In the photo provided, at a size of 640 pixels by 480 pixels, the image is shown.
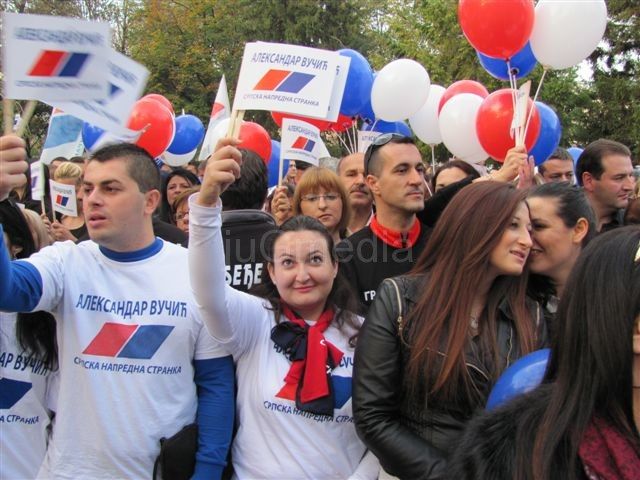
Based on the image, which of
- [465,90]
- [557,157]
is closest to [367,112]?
[465,90]

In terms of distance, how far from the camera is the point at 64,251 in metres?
2.46

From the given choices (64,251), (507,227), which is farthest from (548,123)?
(64,251)

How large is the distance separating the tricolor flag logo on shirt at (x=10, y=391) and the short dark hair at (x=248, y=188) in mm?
1474

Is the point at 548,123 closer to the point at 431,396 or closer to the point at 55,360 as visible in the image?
the point at 431,396

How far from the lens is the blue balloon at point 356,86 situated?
6996 millimetres

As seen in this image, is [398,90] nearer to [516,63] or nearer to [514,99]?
[516,63]

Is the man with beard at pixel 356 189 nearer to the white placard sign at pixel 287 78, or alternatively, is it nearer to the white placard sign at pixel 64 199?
the white placard sign at pixel 287 78

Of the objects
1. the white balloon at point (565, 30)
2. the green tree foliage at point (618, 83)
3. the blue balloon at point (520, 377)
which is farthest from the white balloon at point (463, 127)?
the green tree foliage at point (618, 83)

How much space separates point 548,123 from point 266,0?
85.6 ft

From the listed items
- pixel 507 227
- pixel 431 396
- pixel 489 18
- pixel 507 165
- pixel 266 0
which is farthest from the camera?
pixel 266 0

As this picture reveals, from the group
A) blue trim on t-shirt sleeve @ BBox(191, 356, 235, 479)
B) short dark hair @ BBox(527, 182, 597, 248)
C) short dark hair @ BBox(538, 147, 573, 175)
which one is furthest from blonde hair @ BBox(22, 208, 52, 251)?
short dark hair @ BBox(538, 147, 573, 175)

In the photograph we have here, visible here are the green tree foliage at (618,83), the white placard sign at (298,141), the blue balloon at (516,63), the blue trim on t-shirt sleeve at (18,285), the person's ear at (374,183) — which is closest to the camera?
the blue trim on t-shirt sleeve at (18,285)

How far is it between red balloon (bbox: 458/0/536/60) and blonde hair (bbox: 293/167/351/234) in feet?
4.97

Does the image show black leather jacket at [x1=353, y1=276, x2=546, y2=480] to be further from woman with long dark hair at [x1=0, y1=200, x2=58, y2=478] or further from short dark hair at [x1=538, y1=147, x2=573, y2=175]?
short dark hair at [x1=538, y1=147, x2=573, y2=175]
